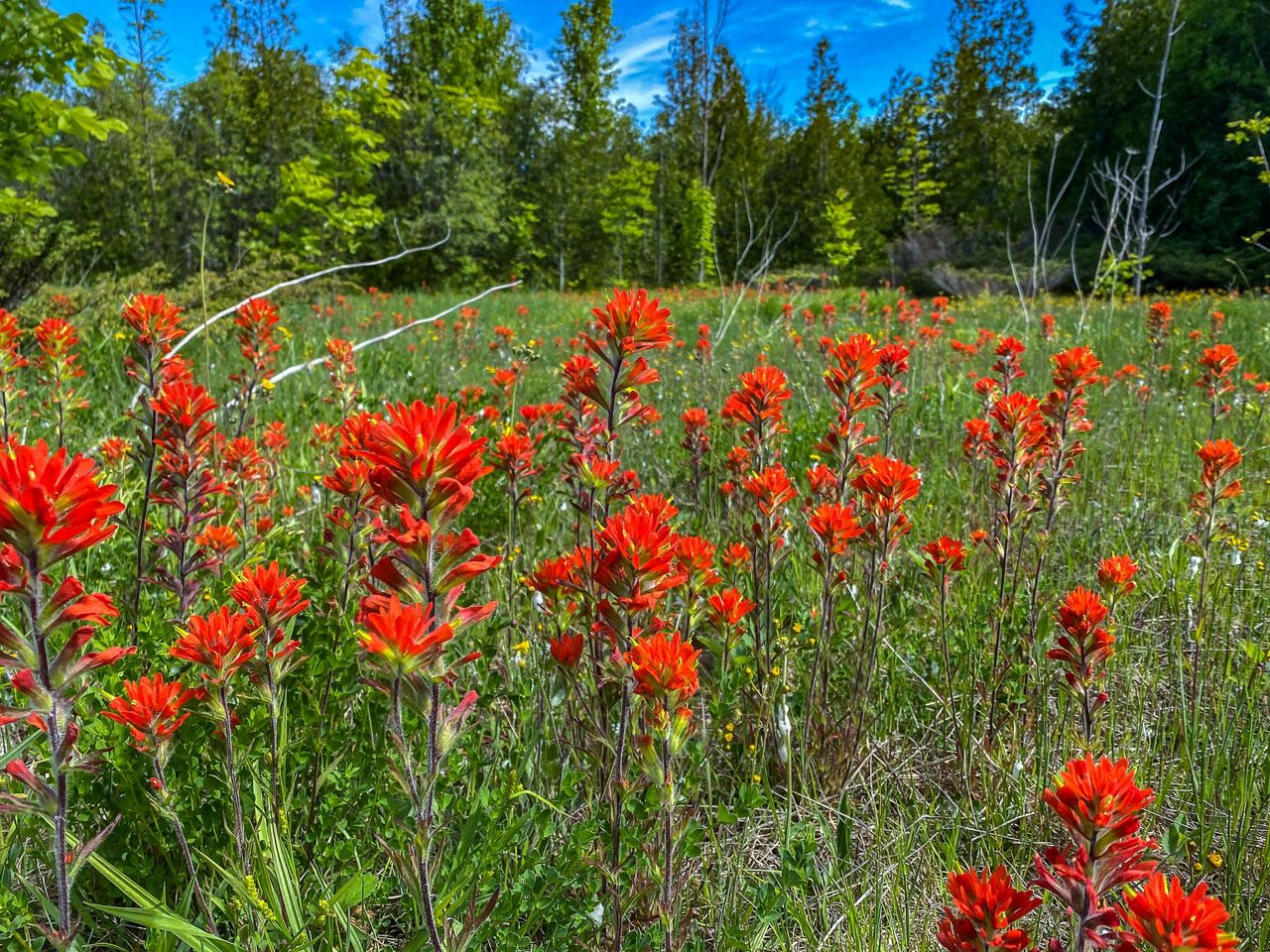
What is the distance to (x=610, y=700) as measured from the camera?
1351 millimetres

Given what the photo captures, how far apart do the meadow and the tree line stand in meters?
3.99

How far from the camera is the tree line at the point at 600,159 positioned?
14.2 meters

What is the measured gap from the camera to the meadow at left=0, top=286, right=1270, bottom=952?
917mm

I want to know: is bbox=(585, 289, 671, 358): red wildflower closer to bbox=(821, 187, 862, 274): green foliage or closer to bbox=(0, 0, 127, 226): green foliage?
bbox=(0, 0, 127, 226): green foliage

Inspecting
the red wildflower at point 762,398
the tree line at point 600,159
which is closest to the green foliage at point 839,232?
the tree line at point 600,159

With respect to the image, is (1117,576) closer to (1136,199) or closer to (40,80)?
(40,80)

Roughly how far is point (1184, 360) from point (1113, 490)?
4014mm

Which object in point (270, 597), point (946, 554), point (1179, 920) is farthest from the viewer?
point (946, 554)

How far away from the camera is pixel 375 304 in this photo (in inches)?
450

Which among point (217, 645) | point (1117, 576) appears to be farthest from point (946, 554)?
point (217, 645)

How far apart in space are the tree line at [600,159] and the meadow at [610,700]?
3.99 m

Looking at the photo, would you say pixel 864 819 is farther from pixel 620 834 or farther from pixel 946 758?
pixel 620 834

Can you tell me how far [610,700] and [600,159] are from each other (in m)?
32.7

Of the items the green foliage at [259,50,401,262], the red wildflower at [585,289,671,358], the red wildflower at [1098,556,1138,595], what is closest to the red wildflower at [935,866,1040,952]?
the red wildflower at [585,289,671,358]
